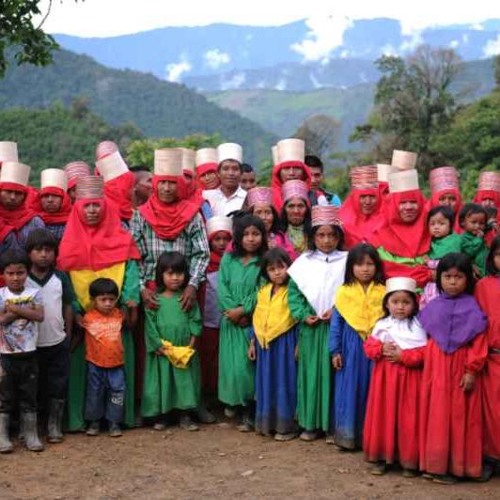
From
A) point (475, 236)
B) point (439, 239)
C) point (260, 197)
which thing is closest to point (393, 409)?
point (439, 239)

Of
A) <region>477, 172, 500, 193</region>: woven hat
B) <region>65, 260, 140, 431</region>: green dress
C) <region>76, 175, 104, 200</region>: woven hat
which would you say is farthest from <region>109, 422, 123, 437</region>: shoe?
<region>477, 172, 500, 193</region>: woven hat

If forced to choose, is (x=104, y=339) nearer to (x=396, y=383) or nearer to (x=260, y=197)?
(x=260, y=197)

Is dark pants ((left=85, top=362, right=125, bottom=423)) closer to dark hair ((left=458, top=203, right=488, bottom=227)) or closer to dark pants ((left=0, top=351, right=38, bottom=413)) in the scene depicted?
dark pants ((left=0, top=351, right=38, bottom=413))

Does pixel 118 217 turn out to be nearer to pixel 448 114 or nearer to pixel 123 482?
pixel 123 482

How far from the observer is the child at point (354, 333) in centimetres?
564

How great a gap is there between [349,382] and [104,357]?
1617mm

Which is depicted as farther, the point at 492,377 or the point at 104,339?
the point at 104,339

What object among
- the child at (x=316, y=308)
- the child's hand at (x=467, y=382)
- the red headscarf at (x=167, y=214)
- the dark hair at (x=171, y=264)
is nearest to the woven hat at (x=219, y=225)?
the red headscarf at (x=167, y=214)

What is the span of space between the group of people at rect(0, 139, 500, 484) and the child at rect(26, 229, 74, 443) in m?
0.01

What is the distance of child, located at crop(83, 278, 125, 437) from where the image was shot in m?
6.04

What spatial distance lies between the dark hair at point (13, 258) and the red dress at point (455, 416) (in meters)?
2.52

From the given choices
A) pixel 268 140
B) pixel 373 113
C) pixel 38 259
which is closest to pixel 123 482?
pixel 38 259

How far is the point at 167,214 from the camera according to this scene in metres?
6.33

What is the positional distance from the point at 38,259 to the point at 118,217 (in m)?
0.73
